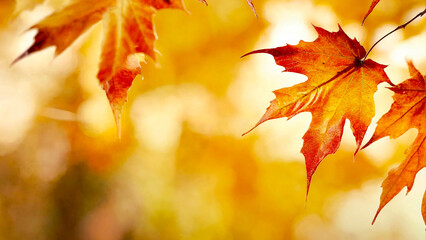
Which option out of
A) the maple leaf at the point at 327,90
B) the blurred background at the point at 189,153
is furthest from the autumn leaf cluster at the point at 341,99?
the blurred background at the point at 189,153

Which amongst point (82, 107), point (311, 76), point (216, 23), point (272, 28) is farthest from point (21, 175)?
point (311, 76)

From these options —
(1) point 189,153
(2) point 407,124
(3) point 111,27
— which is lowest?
(1) point 189,153

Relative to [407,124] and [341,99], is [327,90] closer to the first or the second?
[341,99]

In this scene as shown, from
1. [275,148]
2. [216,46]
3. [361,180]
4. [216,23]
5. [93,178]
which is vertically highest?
[216,23]

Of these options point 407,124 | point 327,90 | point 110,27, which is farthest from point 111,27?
point 407,124

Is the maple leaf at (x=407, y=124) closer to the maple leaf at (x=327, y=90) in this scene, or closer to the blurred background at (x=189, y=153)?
the maple leaf at (x=327, y=90)

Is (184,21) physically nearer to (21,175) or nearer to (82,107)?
(82,107)

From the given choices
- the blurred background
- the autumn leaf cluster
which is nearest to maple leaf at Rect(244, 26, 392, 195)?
the autumn leaf cluster
